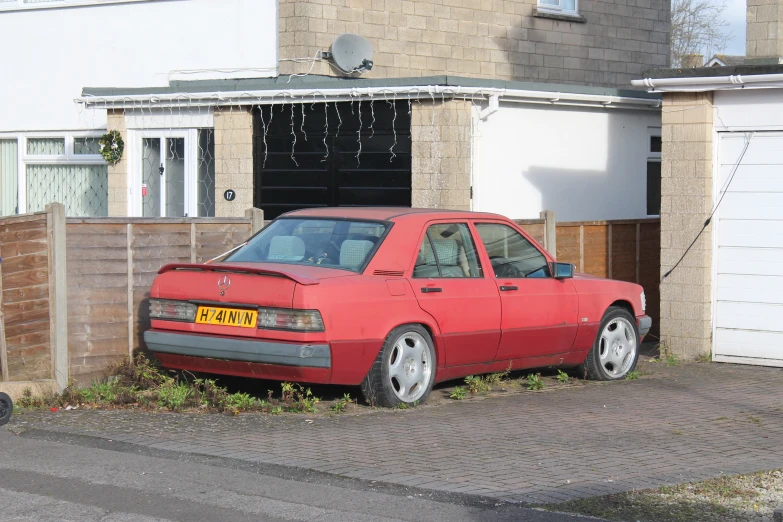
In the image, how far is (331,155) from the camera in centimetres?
1506

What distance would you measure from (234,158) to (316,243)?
6233 mm

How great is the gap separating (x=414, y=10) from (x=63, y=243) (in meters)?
8.90

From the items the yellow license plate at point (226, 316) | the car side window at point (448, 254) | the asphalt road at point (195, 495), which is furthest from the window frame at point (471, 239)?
the asphalt road at point (195, 495)

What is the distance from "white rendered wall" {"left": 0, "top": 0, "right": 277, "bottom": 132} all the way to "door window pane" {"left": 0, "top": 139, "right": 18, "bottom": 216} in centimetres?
36

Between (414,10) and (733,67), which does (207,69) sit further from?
(733,67)

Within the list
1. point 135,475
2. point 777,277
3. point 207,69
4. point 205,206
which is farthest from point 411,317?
point 207,69

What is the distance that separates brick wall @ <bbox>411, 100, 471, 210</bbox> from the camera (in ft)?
46.4

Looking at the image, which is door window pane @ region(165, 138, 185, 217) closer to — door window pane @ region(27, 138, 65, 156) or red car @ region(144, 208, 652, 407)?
door window pane @ region(27, 138, 65, 156)

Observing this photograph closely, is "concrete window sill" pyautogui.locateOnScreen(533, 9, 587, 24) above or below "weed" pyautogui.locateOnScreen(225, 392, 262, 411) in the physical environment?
above

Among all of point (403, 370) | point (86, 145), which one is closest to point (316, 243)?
point (403, 370)

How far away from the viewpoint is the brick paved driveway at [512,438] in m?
7.16

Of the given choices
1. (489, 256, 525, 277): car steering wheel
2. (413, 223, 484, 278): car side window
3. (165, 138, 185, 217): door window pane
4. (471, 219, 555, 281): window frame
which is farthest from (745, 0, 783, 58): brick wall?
(165, 138, 185, 217): door window pane

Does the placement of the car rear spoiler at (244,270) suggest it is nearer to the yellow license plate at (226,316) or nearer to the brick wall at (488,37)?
the yellow license plate at (226,316)

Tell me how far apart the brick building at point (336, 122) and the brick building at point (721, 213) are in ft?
8.05
